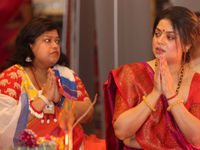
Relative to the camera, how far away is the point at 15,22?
2.88m

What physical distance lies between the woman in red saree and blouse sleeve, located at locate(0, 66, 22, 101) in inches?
24.6

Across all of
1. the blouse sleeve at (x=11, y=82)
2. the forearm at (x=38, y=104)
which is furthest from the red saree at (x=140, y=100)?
the blouse sleeve at (x=11, y=82)

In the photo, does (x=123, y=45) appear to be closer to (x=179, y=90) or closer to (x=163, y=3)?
(x=163, y=3)

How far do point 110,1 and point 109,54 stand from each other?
0.50 metres

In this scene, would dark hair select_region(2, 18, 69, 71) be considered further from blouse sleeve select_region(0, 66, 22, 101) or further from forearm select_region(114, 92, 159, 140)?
forearm select_region(114, 92, 159, 140)

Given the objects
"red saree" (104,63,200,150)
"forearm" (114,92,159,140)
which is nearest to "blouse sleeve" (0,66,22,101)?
"red saree" (104,63,200,150)

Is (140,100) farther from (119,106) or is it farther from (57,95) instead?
(57,95)

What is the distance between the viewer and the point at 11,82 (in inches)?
72.0

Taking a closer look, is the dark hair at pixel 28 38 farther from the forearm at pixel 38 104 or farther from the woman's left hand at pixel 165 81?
the woman's left hand at pixel 165 81

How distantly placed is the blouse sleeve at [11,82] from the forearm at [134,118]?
78 centimetres

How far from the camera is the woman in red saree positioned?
1.46 metres

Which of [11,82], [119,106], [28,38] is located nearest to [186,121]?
[119,106]

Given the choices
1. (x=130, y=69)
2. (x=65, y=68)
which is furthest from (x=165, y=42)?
(x=65, y=68)

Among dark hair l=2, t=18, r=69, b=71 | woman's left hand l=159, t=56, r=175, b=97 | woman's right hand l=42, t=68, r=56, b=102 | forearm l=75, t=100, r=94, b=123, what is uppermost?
dark hair l=2, t=18, r=69, b=71
